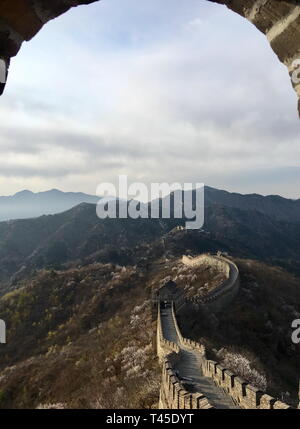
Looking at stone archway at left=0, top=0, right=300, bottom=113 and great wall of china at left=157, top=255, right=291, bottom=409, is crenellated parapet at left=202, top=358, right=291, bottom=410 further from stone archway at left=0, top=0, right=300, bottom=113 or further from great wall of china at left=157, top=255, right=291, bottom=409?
stone archway at left=0, top=0, right=300, bottom=113

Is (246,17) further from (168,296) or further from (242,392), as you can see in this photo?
(168,296)

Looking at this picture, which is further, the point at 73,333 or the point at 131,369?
the point at 73,333

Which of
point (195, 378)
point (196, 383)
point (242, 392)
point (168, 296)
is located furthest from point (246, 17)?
point (168, 296)

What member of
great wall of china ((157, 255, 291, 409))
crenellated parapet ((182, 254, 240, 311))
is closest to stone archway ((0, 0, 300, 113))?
great wall of china ((157, 255, 291, 409))

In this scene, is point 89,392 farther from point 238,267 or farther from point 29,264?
point 29,264
